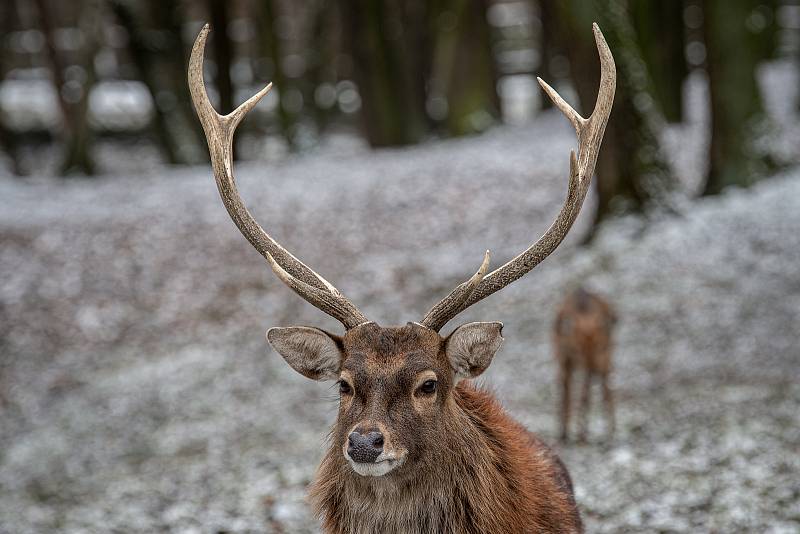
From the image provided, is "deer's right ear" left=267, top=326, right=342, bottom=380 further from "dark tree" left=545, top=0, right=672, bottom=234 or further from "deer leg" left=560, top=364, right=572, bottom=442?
"dark tree" left=545, top=0, right=672, bottom=234

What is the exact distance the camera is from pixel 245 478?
736 centimetres

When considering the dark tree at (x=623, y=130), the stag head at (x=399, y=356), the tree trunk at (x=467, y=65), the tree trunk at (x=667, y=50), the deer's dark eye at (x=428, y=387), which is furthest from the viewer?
the tree trunk at (x=467, y=65)

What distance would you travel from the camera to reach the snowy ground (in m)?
6.86

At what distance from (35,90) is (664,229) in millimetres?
19407

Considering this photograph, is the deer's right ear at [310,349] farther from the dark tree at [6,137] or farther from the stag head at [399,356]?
the dark tree at [6,137]

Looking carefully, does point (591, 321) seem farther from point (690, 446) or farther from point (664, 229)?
point (664, 229)

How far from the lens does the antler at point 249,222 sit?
410 centimetres

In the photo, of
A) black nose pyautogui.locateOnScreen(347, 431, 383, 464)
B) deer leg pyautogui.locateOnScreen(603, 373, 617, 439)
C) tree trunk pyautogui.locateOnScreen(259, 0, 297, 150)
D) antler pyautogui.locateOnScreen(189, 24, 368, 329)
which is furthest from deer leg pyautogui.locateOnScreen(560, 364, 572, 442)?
tree trunk pyautogui.locateOnScreen(259, 0, 297, 150)

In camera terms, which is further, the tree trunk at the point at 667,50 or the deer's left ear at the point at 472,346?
the tree trunk at the point at 667,50

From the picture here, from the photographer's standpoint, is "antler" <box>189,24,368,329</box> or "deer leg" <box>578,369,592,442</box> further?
"deer leg" <box>578,369,592,442</box>

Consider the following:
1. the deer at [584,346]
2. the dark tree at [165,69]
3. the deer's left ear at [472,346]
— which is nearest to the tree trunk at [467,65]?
the dark tree at [165,69]

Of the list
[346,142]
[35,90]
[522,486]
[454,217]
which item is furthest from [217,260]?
[35,90]

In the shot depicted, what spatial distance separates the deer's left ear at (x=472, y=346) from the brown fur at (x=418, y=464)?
42 millimetres

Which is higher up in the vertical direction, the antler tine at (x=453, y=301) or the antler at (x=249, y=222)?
the antler at (x=249, y=222)
